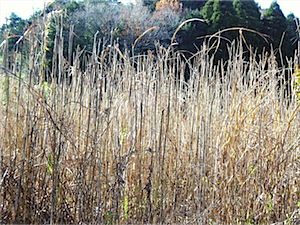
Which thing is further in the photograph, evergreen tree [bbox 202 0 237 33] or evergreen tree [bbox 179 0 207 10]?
evergreen tree [bbox 179 0 207 10]

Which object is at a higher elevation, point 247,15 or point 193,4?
point 193,4

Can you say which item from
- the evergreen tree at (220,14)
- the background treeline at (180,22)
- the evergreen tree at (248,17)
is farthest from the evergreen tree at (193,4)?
the evergreen tree at (248,17)

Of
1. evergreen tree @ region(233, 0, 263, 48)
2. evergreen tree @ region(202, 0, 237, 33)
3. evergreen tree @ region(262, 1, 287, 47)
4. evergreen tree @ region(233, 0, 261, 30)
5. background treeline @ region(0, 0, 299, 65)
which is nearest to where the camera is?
background treeline @ region(0, 0, 299, 65)

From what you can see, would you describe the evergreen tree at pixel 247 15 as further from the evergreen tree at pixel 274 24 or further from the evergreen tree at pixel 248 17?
the evergreen tree at pixel 274 24

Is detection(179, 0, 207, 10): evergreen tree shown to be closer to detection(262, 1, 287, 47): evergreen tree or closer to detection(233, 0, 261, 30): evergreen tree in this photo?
detection(233, 0, 261, 30): evergreen tree

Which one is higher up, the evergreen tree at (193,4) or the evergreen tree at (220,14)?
the evergreen tree at (193,4)

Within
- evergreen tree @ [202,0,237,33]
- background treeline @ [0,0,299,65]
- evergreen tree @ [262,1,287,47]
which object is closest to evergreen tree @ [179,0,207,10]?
background treeline @ [0,0,299,65]

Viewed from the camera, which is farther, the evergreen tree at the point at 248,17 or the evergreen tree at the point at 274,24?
the evergreen tree at the point at 274,24

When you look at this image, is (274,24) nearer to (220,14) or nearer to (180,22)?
(220,14)

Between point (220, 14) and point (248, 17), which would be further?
point (248, 17)

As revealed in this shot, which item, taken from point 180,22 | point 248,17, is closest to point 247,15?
point 248,17

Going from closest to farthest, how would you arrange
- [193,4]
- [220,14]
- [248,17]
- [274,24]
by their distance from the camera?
[220,14]
[248,17]
[274,24]
[193,4]

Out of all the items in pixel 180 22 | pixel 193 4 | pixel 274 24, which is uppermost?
pixel 193 4

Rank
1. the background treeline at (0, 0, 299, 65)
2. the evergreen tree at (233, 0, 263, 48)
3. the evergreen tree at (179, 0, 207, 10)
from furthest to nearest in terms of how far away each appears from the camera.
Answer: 1. the evergreen tree at (179, 0, 207, 10)
2. the evergreen tree at (233, 0, 263, 48)
3. the background treeline at (0, 0, 299, 65)
